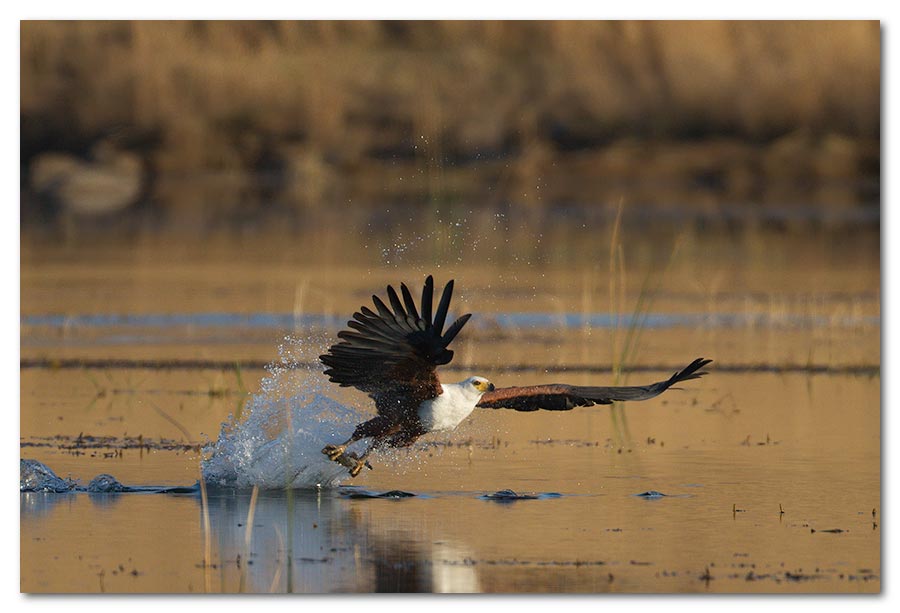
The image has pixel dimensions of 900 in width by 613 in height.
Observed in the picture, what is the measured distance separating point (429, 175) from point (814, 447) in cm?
1164

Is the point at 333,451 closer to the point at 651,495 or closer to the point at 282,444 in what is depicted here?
the point at 282,444

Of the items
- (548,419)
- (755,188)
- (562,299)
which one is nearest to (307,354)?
(548,419)

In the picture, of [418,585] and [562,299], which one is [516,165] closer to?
[562,299]

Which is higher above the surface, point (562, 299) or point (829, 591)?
point (562, 299)

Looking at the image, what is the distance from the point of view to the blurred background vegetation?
11539mm

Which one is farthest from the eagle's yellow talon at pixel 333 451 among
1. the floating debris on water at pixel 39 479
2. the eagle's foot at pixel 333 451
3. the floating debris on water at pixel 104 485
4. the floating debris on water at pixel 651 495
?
the floating debris on water at pixel 651 495

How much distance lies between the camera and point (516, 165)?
800 inches

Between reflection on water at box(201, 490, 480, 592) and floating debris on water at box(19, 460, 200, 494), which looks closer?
reflection on water at box(201, 490, 480, 592)

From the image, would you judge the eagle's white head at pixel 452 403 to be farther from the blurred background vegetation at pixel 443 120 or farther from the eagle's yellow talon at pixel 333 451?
the blurred background vegetation at pixel 443 120

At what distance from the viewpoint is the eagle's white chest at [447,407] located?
9203 mm

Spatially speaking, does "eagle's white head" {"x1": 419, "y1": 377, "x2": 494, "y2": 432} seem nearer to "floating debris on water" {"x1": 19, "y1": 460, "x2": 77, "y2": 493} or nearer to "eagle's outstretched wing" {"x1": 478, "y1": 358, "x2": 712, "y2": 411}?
"eagle's outstretched wing" {"x1": 478, "y1": 358, "x2": 712, "y2": 411}

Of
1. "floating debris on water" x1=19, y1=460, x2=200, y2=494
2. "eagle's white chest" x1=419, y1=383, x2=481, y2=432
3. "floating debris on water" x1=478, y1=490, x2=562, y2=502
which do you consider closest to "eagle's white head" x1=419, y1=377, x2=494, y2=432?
"eagle's white chest" x1=419, y1=383, x2=481, y2=432

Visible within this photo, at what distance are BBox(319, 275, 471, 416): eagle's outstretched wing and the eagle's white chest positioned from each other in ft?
0.13

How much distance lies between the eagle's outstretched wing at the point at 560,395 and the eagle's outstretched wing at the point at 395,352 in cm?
30
